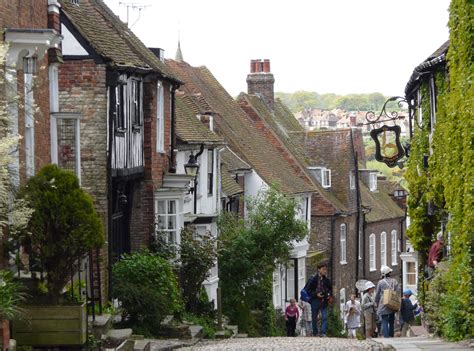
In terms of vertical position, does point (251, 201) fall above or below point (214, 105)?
below

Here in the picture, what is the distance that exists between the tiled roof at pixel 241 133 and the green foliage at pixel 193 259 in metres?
13.9

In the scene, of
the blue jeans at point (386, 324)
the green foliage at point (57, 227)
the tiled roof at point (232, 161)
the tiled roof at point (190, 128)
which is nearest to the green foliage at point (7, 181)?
the green foliage at point (57, 227)

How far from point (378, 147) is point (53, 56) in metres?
12.0

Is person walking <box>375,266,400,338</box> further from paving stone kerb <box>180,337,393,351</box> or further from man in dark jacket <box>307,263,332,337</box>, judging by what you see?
paving stone kerb <box>180,337,393,351</box>

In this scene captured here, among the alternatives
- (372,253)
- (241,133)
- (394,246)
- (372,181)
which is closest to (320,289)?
(241,133)

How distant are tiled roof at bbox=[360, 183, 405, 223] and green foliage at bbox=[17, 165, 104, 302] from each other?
42.8m

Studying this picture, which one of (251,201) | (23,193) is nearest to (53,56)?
(23,193)

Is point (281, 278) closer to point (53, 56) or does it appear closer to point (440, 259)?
point (440, 259)

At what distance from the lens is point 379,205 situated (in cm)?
6072

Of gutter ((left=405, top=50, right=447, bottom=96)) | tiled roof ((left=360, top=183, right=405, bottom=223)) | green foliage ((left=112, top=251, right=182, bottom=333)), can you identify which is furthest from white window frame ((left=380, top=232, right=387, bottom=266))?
green foliage ((left=112, top=251, right=182, bottom=333))

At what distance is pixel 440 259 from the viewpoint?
25.7m

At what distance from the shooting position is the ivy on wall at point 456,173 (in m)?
19.2

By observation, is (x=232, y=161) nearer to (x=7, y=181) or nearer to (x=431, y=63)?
(x=431, y=63)

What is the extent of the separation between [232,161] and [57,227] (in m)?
28.6
